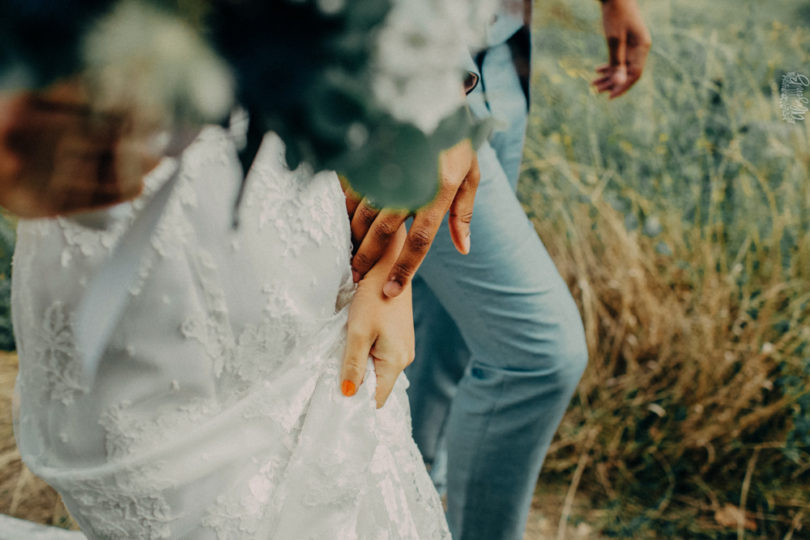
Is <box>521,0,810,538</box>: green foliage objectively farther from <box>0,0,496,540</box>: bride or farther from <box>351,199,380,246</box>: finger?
<box>0,0,496,540</box>: bride

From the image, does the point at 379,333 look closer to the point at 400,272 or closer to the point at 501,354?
the point at 400,272

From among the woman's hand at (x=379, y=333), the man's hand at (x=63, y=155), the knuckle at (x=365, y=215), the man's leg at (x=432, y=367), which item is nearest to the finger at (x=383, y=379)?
the woman's hand at (x=379, y=333)

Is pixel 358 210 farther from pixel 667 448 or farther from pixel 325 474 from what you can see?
pixel 667 448

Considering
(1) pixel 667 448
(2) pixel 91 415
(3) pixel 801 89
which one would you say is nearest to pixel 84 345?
(2) pixel 91 415

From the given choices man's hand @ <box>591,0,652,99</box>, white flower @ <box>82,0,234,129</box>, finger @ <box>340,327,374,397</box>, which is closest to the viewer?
white flower @ <box>82,0,234,129</box>

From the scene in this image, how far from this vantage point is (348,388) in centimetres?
101

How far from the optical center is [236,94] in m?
0.49

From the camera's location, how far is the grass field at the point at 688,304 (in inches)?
92.0

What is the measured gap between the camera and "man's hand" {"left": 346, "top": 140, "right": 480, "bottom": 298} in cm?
102

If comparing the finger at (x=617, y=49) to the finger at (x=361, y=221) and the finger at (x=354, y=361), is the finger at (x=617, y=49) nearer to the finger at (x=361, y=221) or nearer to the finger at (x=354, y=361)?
the finger at (x=361, y=221)

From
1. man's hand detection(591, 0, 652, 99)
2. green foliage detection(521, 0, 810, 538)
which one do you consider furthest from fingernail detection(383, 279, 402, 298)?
green foliage detection(521, 0, 810, 538)

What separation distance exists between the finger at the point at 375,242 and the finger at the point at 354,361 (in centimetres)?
12

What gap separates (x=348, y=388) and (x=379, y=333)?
94mm

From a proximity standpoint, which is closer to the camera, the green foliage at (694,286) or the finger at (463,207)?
the finger at (463,207)
